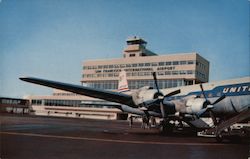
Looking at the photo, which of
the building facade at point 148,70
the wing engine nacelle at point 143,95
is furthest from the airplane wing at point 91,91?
the building facade at point 148,70

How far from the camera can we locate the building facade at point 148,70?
76.3 meters

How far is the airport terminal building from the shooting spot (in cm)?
7700

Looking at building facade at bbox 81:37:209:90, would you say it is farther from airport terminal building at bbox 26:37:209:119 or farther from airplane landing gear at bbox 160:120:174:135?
airplane landing gear at bbox 160:120:174:135

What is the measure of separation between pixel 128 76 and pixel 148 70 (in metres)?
6.50

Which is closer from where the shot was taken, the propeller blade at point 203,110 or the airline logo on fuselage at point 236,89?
the propeller blade at point 203,110

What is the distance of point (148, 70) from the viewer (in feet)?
272

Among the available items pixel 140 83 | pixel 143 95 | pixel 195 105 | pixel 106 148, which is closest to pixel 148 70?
pixel 140 83

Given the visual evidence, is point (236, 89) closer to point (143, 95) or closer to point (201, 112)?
point (201, 112)

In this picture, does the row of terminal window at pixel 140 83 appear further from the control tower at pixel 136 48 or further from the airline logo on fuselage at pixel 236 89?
the airline logo on fuselage at pixel 236 89

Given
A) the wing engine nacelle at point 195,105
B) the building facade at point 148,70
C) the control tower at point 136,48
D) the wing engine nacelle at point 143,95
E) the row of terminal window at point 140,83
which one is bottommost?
the wing engine nacelle at point 195,105

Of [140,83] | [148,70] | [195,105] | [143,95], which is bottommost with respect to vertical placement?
[195,105]

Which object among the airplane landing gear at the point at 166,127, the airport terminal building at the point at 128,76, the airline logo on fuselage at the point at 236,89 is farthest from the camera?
the airport terminal building at the point at 128,76

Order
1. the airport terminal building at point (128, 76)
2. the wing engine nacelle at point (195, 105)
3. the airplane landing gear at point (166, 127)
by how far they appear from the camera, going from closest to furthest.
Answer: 1. the wing engine nacelle at point (195, 105)
2. the airplane landing gear at point (166, 127)
3. the airport terminal building at point (128, 76)

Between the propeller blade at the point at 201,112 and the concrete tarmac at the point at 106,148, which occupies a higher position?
the propeller blade at the point at 201,112
